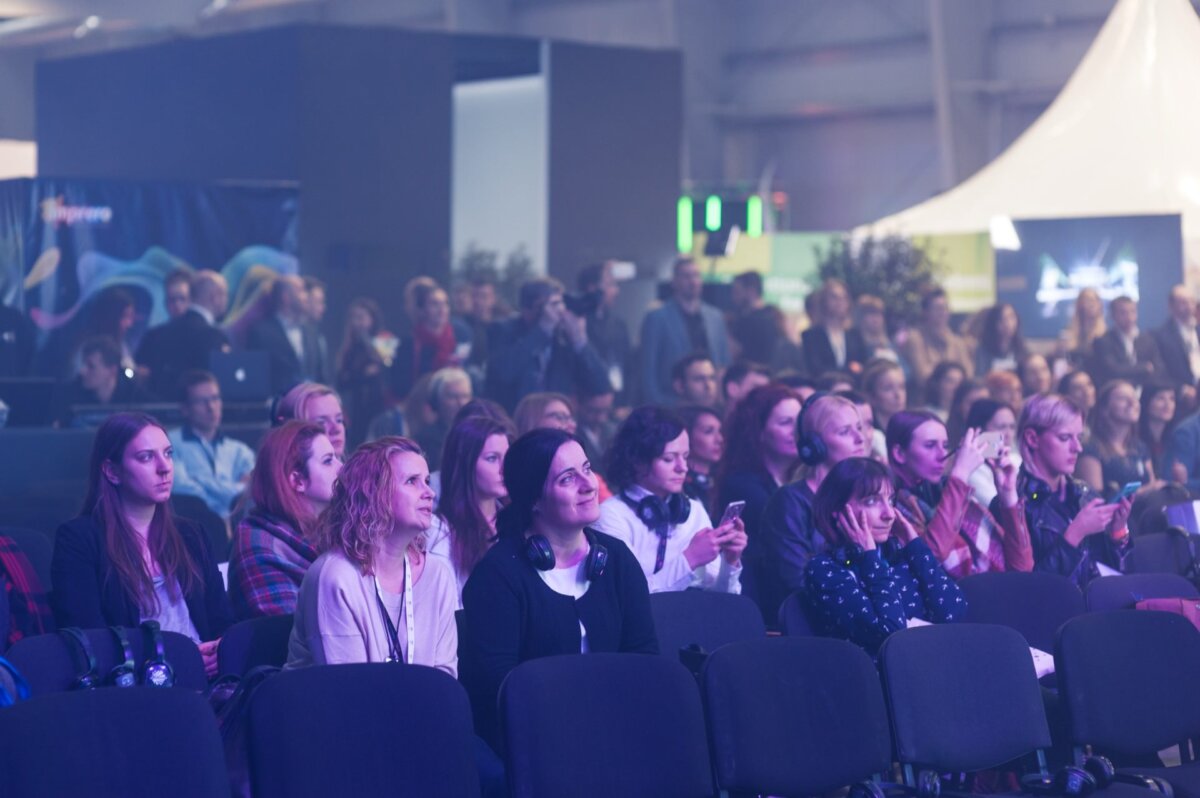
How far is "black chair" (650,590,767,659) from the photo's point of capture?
4.34 meters

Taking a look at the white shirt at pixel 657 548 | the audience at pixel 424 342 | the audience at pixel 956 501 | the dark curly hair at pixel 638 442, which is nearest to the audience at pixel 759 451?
the audience at pixel 956 501

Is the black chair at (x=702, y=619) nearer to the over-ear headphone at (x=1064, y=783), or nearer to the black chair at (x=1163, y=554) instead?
the over-ear headphone at (x=1064, y=783)

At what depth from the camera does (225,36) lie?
1057cm

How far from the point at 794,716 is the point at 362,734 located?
1011 millimetres

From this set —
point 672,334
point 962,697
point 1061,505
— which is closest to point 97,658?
point 962,697

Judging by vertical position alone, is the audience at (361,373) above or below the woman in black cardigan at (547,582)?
above

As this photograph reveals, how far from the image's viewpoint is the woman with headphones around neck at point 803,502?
4961mm

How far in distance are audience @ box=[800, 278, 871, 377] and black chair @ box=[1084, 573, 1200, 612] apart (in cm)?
423

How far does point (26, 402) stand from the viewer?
7617mm

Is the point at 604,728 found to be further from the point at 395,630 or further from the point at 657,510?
the point at 657,510

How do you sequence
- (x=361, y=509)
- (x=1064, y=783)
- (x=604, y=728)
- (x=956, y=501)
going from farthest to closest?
(x=956, y=501) → (x=1064, y=783) → (x=361, y=509) → (x=604, y=728)

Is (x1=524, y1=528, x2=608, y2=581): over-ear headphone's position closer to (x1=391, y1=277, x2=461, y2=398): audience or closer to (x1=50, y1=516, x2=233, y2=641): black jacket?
(x1=50, y1=516, x2=233, y2=641): black jacket

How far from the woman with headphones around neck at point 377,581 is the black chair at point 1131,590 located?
2055 mm

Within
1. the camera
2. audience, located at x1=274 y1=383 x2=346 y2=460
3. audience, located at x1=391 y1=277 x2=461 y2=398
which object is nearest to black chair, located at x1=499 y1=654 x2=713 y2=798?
audience, located at x1=274 y1=383 x2=346 y2=460
